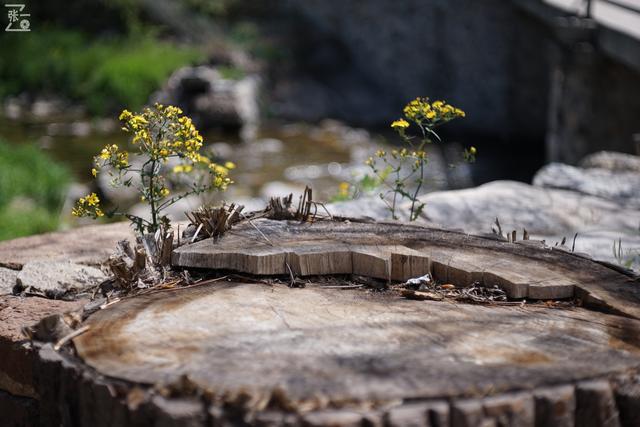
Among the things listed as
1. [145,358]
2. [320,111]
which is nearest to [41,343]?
[145,358]

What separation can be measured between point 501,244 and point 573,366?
0.76 meters

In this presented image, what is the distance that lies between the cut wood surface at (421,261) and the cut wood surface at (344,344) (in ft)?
0.26

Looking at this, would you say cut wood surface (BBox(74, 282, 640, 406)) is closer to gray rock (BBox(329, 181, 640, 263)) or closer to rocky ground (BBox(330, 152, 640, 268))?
rocky ground (BBox(330, 152, 640, 268))

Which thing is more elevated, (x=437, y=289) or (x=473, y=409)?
(x=437, y=289)

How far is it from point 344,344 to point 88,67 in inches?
456

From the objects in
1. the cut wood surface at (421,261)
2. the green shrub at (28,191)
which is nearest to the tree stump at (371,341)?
the cut wood surface at (421,261)

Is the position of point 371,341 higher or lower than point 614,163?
lower

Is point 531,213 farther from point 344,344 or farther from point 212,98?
point 212,98

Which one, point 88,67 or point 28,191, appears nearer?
point 28,191

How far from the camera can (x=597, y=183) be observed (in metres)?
4.76

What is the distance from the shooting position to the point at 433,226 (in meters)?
2.62

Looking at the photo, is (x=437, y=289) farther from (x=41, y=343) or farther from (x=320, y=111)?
(x=320, y=111)

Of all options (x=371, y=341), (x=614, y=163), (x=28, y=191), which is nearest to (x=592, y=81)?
(x=614, y=163)

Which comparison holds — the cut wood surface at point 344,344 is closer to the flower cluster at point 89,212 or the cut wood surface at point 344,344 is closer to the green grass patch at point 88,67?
the flower cluster at point 89,212
